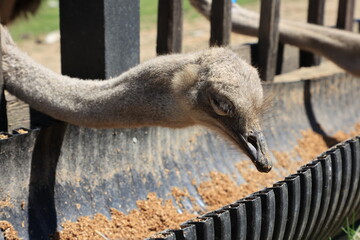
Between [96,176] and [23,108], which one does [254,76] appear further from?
[23,108]

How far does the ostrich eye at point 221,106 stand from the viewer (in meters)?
2.45

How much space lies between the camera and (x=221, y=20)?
4.33 m

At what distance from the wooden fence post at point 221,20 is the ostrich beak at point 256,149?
74.4 inches

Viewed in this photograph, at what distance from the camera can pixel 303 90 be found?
4.86m

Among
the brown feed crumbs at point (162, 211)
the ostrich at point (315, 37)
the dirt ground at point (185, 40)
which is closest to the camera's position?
the brown feed crumbs at point (162, 211)

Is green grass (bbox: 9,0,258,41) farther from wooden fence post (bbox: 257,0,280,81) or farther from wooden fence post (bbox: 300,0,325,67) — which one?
wooden fence post (bbox: 257,0,280,81)

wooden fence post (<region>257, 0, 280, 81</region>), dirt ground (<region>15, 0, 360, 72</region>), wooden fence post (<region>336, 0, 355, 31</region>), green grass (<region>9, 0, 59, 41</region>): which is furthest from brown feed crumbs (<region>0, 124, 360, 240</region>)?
green grass (<region>9, 0, 59, 41</region>)

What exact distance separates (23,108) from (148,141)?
0.71m

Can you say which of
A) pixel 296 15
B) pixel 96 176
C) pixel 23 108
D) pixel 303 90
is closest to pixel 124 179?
pixel 96 176

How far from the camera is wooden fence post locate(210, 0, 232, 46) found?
4.30 m

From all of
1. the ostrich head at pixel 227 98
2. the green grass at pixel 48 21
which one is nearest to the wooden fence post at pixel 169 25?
the ostrich head at pixel 227 98

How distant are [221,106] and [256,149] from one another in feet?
0.71

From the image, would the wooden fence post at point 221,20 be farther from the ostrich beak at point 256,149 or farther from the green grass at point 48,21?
the green grass at point 48,21

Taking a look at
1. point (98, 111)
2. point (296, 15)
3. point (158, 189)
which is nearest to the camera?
point (98, 111)
